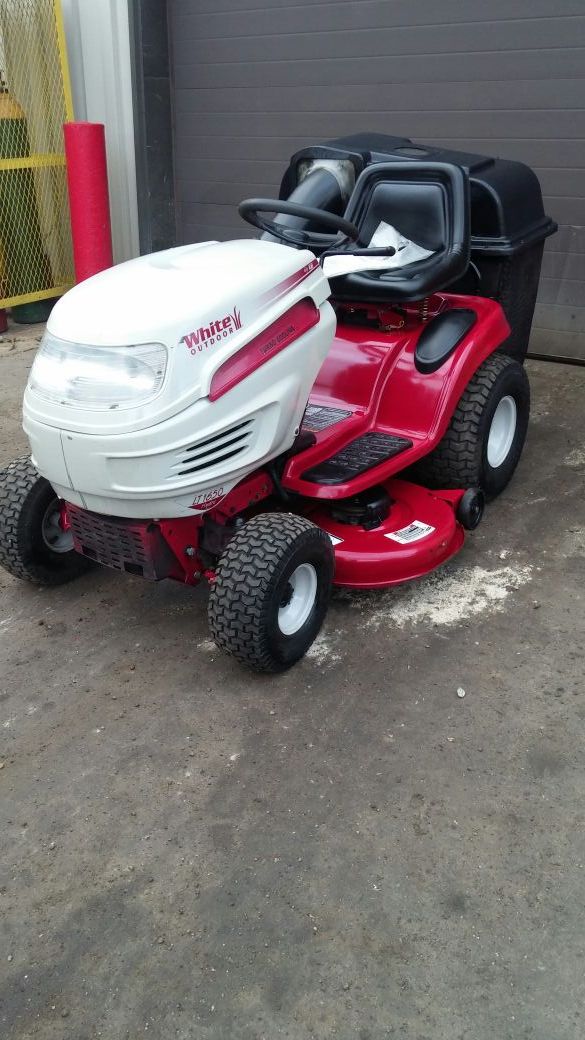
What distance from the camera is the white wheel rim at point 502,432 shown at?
391 cm

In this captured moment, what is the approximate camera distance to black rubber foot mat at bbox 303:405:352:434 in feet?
10.9

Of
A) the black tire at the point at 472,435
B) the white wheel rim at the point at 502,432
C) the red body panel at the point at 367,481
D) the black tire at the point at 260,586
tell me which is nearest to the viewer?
the black tire at the point at 260,586

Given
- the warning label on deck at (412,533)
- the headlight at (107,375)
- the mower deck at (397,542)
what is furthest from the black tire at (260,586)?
the headlight at (107,375)

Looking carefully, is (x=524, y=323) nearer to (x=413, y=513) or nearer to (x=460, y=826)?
(x=413, y=513)

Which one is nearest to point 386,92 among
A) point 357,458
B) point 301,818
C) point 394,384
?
point 394,384

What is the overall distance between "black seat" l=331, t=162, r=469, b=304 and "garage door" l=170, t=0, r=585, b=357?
2281mm

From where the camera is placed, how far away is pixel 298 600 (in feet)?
9.48

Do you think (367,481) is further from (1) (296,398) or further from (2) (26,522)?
(2) (26,522)

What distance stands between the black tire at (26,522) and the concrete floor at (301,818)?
0.18m

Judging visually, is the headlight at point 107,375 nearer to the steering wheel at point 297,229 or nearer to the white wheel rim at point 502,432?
the steering wheel at point 297,229

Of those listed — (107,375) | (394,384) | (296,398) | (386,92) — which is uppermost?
(386,92)

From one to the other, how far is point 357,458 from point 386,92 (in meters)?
3.63

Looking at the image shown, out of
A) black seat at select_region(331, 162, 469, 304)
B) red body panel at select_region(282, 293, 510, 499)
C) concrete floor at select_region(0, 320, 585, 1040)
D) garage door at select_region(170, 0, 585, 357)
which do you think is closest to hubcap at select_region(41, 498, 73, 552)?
concrete floor at select_region(0, 320, 585, 1040)

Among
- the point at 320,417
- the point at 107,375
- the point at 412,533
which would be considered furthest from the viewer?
the point at 320,417
